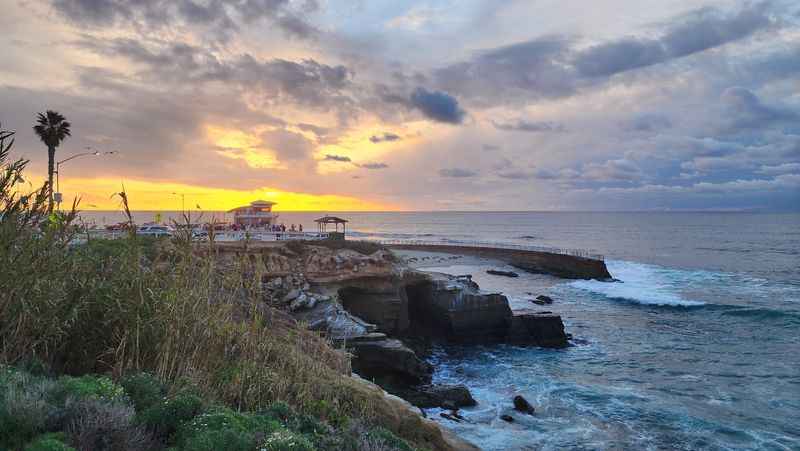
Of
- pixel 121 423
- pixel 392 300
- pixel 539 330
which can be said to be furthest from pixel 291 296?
pixel 121 423

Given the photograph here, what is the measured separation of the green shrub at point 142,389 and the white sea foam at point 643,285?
38.9 meters

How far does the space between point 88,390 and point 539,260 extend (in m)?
58.5

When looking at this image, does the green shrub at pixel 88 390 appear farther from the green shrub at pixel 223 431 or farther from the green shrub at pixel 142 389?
the green shrub at pixel 223 431

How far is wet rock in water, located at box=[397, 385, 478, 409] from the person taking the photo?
16.7 metres

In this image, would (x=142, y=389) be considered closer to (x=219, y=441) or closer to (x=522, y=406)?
(x=219, y=441)

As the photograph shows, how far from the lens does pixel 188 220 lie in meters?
6.41

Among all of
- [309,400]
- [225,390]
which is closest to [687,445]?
[309,400]

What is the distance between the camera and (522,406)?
16.8m

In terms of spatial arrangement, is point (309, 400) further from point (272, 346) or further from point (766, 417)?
point (766, 417)

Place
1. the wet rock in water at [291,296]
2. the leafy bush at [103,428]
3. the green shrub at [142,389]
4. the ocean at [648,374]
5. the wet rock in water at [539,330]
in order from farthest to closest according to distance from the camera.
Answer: the wet rock in water at [539,330], the wet rock in water at [291,296], the ocean at [648,374], the green shrub at [142,389], the leafy bush at [103,428]

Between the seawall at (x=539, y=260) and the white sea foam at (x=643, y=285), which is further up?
the seawall at (x=539, y=260)

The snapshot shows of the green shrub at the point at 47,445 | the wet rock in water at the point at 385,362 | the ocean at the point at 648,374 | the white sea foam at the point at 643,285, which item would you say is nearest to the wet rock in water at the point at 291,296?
the wet rock in water at the point at 385,362

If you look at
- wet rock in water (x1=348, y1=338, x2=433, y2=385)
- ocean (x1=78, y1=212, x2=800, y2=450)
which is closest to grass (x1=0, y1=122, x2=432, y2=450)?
ocean (x1=78, y1=212, x2=800, y2=450)

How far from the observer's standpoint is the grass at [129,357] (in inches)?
181
